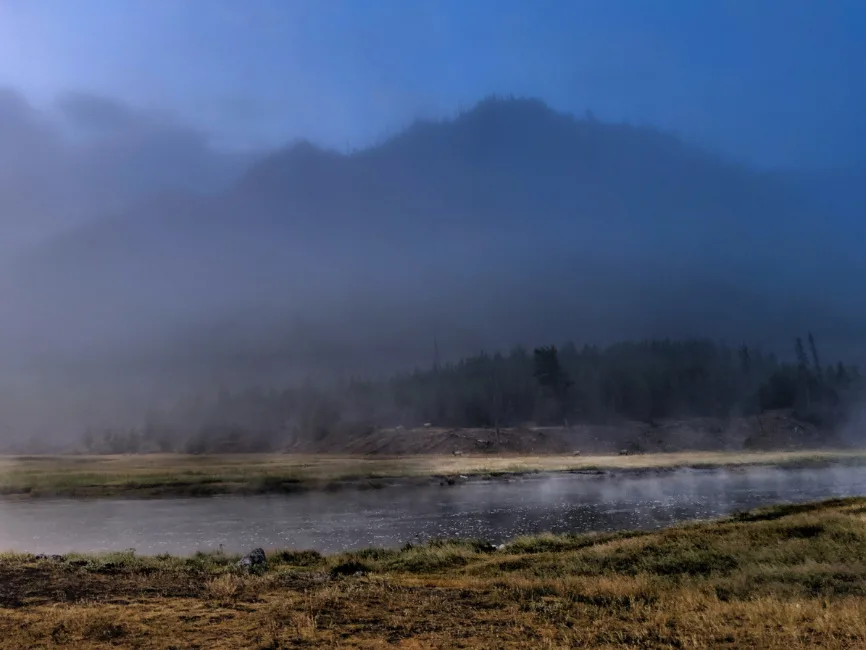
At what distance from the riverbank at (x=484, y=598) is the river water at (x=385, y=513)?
17.6 metres

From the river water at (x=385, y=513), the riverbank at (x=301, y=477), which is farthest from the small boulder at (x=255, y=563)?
the riverbank at (x=301, y=477)

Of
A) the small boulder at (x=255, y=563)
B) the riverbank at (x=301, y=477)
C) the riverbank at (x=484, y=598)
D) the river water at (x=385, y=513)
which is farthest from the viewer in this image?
the riverbank at (x=301, y=477)

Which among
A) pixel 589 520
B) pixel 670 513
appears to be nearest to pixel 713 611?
pixel 589 520

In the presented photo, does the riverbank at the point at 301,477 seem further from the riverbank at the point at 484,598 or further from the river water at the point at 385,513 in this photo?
the riverbank at the point at 484,598

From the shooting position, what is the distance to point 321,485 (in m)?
99.6

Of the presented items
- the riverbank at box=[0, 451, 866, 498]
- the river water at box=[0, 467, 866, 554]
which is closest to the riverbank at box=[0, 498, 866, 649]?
the river water at box=[0, 467, 866, 554]

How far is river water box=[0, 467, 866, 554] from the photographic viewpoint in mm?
48781

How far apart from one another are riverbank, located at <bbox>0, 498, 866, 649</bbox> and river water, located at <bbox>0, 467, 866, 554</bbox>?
17.6 meters

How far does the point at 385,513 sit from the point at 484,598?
158ft

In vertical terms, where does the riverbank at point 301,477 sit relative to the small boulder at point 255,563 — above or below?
below

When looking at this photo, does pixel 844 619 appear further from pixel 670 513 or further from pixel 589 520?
pixel 670 513

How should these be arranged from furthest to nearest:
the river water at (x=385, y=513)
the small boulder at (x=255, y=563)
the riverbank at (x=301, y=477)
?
the riverbank at (x=301, y=477)
the river water at (x=385, y=513)
the small boulder at (x=255, y=563)

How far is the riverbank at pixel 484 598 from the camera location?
47.2 feet

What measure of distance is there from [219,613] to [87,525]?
5264 cm
